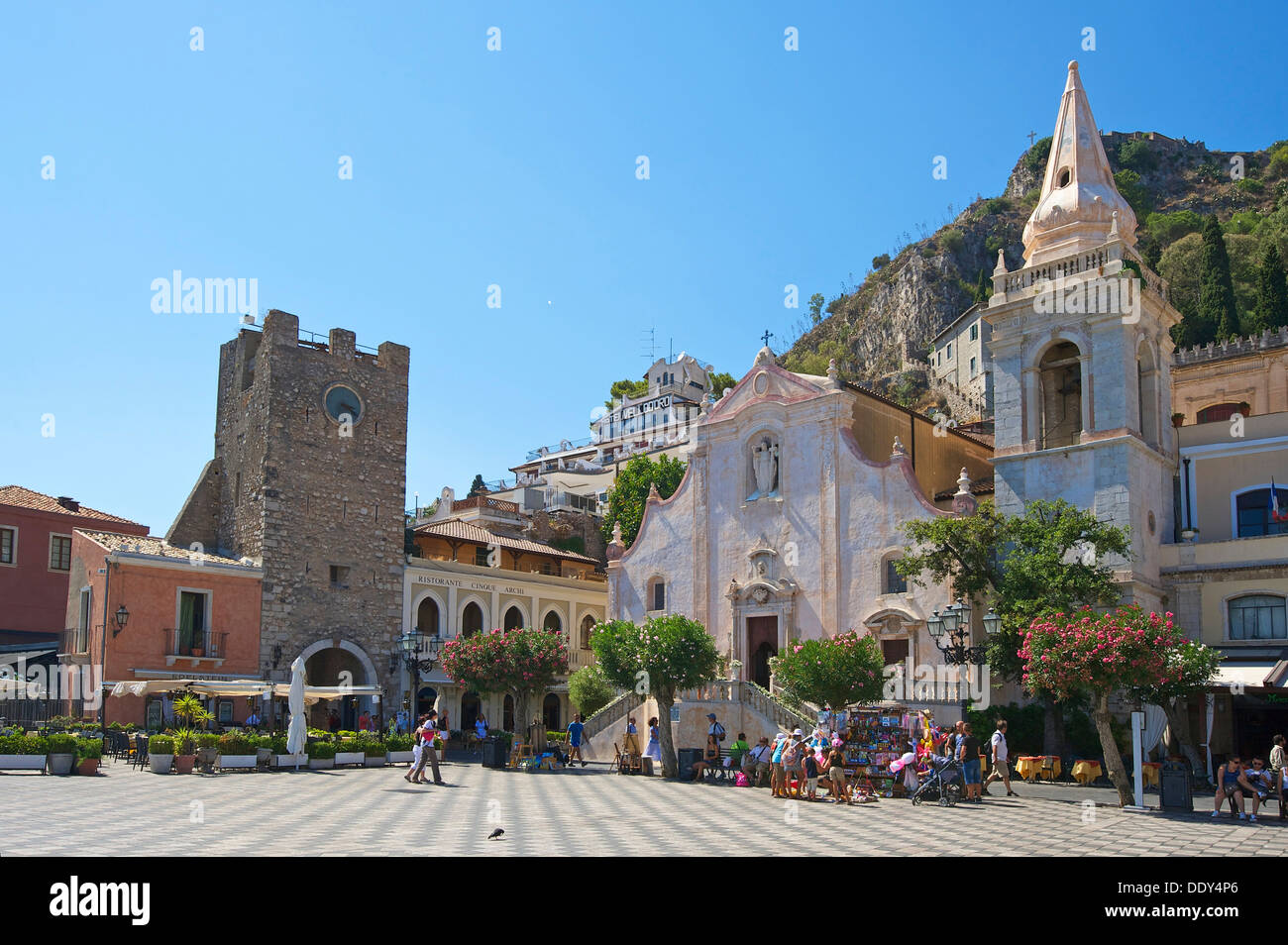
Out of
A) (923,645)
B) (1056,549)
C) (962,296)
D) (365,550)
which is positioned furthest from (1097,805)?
(962,296)

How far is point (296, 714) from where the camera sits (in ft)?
89.9

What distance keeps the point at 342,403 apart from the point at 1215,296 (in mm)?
48528

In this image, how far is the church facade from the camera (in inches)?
1383

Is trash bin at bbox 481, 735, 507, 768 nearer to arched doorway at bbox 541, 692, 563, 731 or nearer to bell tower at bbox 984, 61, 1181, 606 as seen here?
bell tower at bbox 984, 61, 1181, 606

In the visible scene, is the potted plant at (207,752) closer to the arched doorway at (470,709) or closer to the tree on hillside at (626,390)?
the arched doorway at (470,709)

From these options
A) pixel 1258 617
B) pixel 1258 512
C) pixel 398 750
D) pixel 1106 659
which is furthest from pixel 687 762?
pixel 1258 512

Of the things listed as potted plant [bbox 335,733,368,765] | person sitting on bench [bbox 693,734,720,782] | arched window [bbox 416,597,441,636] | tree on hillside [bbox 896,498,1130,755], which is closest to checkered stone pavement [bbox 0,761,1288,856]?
person sitting on bench [bbox 693,734,720,782]

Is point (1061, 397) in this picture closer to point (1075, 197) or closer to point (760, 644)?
point (1075, 197)

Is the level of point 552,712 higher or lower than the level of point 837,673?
lower

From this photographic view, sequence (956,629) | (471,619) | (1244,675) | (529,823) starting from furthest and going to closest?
1. (471,619)
2. (1244,675)
3. (956,629)
4. (529,823)

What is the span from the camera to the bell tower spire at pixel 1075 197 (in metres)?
32.8

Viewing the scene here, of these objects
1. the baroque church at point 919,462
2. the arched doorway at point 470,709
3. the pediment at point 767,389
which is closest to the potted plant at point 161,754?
the baroque church at point 919,462

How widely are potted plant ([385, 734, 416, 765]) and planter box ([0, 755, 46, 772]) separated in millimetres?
8729
